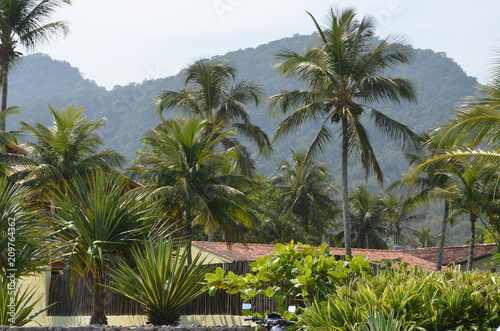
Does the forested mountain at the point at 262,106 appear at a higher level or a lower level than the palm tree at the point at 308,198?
higher

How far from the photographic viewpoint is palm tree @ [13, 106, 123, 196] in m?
16.5

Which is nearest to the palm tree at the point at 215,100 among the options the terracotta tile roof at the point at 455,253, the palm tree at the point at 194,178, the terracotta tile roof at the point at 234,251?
the terracotta tile roof at the point at 234,251

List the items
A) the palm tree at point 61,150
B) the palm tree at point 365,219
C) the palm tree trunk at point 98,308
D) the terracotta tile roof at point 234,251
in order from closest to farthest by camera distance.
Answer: the palm tree trunk at point 98,308, the palm tree at point 61,150, the terracotta tile roof at point 234,251, the palm tree at point 365,219

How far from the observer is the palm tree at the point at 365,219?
40.7m

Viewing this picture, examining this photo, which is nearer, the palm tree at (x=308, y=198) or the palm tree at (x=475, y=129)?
the palm tree at (x=475, y=129)

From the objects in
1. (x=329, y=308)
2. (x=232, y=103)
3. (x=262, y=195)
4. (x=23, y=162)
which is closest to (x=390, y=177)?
(x=262, y=195)

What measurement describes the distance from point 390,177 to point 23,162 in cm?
8951

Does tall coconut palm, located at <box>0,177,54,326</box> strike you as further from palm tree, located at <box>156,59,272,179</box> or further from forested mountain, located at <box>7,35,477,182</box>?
forested mountain, located at <box>7,35,477,182</box>

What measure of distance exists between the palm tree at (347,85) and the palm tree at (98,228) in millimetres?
10449

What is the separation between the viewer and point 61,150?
16703 mm

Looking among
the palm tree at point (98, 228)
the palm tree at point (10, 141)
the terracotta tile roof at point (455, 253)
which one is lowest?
the terracotta tile roof at point (455, 253)

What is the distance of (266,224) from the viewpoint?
35.9 meters

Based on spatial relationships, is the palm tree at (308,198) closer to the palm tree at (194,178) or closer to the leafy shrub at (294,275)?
the palm tree at (194,178)

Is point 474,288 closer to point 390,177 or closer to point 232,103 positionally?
point 232,103
